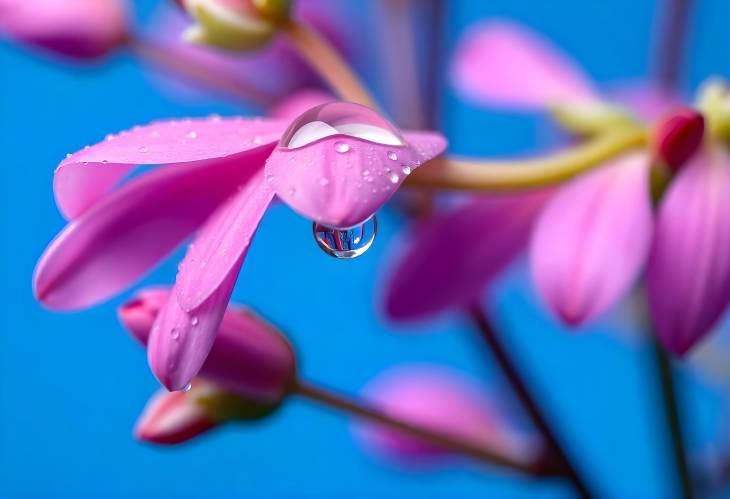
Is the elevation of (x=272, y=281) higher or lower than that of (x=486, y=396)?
higher

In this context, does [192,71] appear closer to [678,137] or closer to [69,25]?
[69,25]

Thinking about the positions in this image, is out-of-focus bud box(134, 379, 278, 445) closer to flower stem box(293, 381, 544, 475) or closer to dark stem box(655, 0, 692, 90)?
flower stem box(293, 381, 544, 475)

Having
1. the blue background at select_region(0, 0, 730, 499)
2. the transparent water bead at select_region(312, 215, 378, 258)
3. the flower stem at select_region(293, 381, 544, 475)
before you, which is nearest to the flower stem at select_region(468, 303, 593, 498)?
the flower stem at select_region(293, 381, 544, 475)

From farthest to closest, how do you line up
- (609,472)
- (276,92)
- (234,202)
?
(609,472)
(276,92)
(234,202)

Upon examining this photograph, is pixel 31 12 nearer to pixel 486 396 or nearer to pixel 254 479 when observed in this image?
pixel 486 396

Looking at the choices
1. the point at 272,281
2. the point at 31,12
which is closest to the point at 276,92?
the point at 31,12

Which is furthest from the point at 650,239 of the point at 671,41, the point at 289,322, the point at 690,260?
the point at 289,322
